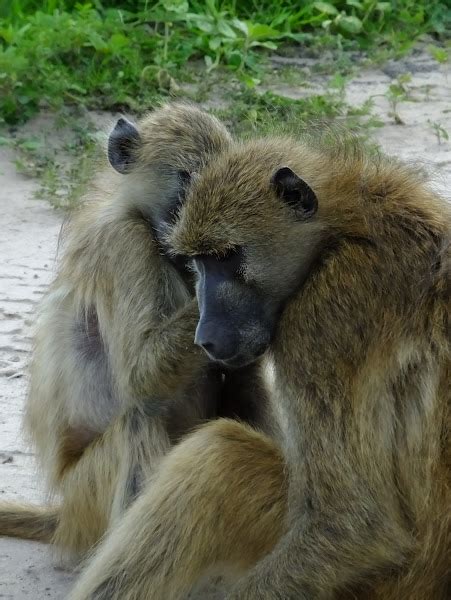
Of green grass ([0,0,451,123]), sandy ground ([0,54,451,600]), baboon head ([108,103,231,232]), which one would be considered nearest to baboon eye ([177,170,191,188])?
baboon head ([108,103,231,232])

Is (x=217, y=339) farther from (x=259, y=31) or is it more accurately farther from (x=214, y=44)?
(x=259, y=31)

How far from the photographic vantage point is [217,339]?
449cm

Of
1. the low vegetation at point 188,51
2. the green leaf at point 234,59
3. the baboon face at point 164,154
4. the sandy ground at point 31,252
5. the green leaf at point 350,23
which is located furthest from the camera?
the green leaf at point 350,23

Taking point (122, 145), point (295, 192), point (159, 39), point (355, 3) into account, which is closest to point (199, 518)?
point (295, 192)

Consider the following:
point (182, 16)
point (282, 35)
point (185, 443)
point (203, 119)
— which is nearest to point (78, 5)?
point (182, 16)

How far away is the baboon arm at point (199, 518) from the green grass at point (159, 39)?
532 cm

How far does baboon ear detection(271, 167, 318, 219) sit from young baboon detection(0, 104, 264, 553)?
64cm

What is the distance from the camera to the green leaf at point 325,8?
37.2 ft

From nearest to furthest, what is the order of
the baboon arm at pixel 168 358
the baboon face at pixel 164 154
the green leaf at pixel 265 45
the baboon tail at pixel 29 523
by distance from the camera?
the baboon arm at pixel 168 358 → the baboon face at pixel 164 154 → the baboon tail at pixel 29 523 → the green leaf at pixel 265 45

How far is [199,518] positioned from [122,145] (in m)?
1.84

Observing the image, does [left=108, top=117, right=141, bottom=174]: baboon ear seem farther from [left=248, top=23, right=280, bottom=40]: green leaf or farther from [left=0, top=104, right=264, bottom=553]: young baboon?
[left=248, top=23, right=280, bottom=40]: green leaf

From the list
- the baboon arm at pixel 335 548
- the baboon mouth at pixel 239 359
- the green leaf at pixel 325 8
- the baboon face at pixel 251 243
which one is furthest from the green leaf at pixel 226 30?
the baboon arm at pixel 335 548

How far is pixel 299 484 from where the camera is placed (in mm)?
4375

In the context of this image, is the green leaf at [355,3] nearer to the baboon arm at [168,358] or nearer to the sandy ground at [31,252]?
the sandy ground at [31,252]
